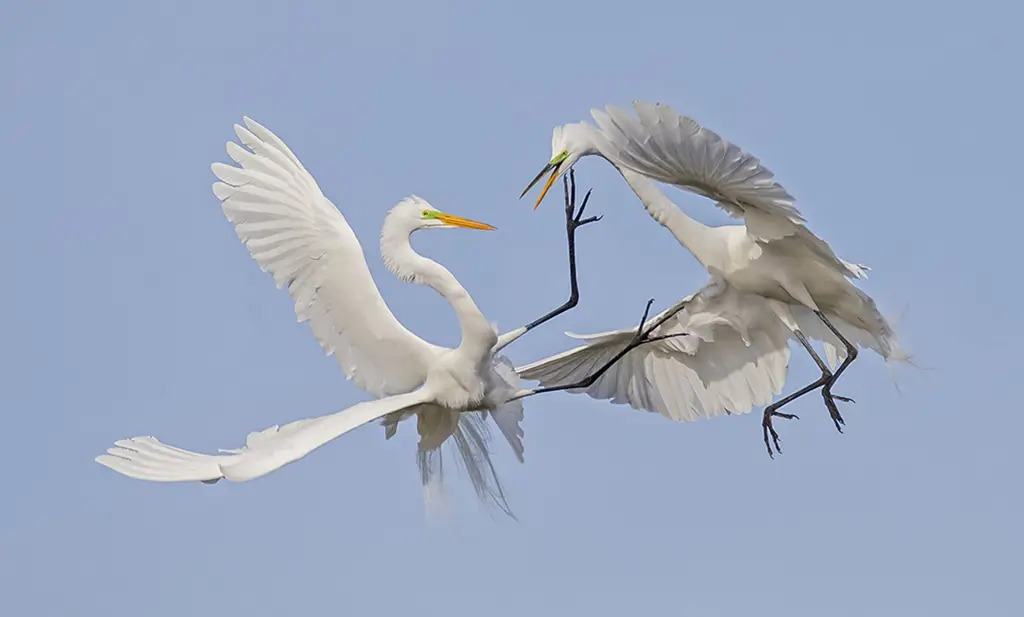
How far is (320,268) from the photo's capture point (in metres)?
11.2

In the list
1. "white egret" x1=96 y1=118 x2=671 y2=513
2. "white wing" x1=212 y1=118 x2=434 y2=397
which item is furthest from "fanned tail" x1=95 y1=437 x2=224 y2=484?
"white wing" x1=212 y1=118 x2=434 y2=397

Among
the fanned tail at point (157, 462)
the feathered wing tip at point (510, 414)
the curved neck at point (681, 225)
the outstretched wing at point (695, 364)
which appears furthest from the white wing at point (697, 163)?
the fanned tail at point (157, 462)

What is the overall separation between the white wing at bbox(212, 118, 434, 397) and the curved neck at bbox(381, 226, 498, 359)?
32 cm

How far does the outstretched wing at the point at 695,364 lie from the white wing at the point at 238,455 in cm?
242

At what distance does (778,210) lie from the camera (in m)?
10.7

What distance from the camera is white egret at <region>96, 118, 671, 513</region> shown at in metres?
10.8

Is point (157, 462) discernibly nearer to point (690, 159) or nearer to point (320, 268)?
point (320, 268)

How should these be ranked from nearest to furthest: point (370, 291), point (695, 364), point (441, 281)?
point (441, 281)
point (370, 291)
point (695, 364)

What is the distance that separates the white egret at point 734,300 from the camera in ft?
33.6

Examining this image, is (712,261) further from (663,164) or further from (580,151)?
(663,164)

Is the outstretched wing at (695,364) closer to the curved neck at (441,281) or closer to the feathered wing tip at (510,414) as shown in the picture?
the feathered wing tip at (510,414)

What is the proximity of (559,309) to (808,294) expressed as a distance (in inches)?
65.5

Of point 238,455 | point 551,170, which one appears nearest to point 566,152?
point 551,170

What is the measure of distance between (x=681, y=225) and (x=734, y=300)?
0.65 m
